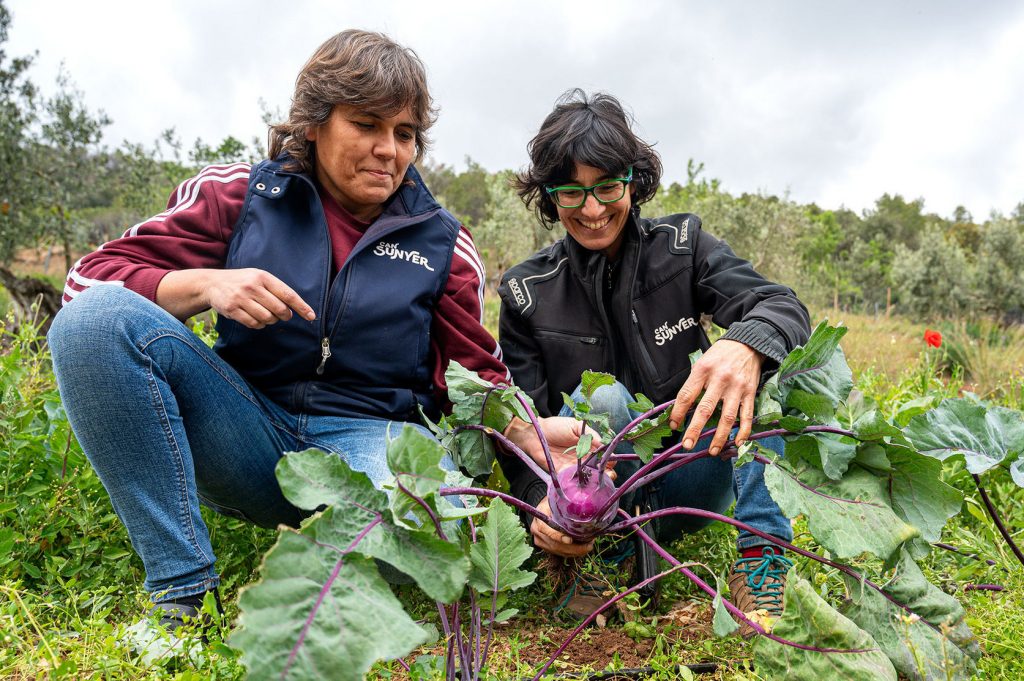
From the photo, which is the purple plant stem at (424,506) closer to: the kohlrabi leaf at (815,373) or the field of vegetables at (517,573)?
the field of vegetables at (517,573)

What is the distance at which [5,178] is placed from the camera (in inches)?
479

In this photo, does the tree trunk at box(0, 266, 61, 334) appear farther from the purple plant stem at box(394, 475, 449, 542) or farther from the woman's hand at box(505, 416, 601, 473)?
the purple plant stem at box(394, 475, 449, 542)

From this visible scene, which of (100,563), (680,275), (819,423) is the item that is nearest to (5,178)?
(100,563)

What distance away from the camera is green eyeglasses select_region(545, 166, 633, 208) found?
2314 mm

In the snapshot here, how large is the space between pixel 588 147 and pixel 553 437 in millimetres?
1006

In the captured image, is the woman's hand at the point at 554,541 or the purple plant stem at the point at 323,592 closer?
the purple plant stem at the point at 323,592

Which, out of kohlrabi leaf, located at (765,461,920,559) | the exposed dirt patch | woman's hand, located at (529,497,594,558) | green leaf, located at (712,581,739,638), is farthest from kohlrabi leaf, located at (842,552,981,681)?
woman's hand, located at (529,497,594,558)

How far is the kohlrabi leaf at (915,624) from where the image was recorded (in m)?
1.39

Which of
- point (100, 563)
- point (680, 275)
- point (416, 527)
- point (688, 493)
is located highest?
point (680, 275)

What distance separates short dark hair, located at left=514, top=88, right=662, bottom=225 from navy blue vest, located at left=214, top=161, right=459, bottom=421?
0.55 m

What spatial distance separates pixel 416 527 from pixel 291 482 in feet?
0.78

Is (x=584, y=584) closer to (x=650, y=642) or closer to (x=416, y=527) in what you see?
(x=650, y=642)

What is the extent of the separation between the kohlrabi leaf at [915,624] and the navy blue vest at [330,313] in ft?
3.99

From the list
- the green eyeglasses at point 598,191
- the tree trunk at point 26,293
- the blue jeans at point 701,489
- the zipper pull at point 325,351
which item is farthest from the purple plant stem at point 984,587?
the tree trunk at point 26,293
